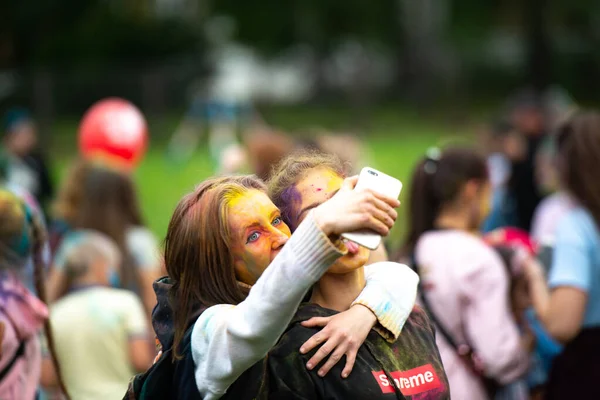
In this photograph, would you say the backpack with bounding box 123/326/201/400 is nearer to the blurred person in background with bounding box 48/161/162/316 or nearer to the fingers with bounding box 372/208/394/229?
the fingers with bounding box 372/208/394/229

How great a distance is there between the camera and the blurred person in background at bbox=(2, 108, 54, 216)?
32.6ft

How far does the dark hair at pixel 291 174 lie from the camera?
7.57ft

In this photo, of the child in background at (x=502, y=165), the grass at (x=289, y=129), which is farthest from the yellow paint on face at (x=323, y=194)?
the grass at (x=289, y=129)

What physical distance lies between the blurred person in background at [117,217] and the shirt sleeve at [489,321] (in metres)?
1.87

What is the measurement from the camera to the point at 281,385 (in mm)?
2145

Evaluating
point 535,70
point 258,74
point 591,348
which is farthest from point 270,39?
point 591,348

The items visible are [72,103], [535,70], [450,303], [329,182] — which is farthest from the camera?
[72,103]

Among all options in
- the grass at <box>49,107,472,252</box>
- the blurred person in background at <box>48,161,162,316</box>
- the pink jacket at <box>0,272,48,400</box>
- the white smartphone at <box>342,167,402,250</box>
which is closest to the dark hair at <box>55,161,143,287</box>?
the blurred person in background at <box>48,161,162,316</box>

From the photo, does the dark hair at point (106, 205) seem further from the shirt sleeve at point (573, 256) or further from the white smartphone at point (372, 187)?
the white smartphone at point (372, 187)

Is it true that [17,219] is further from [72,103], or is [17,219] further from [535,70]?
[72,103]

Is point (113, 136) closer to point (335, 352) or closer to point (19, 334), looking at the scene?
point (19, 334)

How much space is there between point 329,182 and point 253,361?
52cm

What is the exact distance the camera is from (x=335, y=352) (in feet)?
7.04

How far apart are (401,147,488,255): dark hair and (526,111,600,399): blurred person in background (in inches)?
16.4
